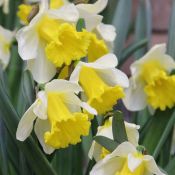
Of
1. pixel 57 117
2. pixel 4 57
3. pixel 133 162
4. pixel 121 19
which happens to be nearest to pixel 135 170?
pixel 133 162

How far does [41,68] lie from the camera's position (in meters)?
0.78

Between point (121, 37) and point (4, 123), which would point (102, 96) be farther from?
point (121, 37)

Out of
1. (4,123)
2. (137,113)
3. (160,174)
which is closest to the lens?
(160,174)

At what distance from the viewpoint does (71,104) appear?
0.74 m

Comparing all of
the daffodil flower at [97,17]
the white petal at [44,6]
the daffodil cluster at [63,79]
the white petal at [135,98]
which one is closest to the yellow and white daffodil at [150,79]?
the white petal at [135,98]

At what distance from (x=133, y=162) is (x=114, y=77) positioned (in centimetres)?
17

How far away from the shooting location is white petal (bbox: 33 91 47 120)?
0.71m

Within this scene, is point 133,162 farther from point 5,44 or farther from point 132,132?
point 5,44

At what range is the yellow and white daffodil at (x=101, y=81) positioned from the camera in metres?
0.75

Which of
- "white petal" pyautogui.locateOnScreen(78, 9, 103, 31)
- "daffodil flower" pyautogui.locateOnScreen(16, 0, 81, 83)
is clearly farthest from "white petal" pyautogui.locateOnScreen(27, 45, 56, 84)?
"white petal" pyautogui.locateOnScreen(78, 9, 103, 31)

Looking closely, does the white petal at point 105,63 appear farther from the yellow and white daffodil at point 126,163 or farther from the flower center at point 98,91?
the yellow and white daffodil at point 126,163

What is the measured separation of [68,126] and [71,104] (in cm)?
5

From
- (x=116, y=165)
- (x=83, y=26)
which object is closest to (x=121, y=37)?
(x=83, y=26)

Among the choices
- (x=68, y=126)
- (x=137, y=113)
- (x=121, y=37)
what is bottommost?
(x=137, y=113)
